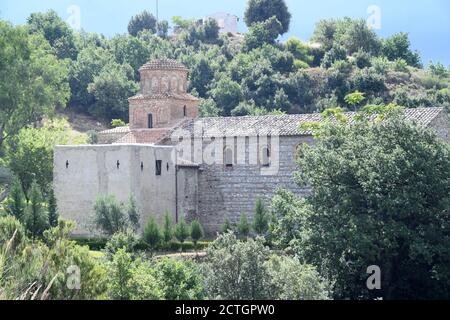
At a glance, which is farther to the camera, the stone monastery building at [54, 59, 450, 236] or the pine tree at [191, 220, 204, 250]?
the stone monastery building at [54, 59, 450, 236]

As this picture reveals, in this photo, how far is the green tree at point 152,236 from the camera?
3997 cm

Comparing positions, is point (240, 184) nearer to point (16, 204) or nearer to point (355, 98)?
point (16, 204)

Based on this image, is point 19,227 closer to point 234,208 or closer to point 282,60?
point 234,208

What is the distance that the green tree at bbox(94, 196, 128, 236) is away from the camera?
136 feet

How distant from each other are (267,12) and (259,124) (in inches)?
2079

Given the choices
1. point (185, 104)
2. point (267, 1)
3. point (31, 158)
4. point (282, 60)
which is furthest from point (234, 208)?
point (267, 1)

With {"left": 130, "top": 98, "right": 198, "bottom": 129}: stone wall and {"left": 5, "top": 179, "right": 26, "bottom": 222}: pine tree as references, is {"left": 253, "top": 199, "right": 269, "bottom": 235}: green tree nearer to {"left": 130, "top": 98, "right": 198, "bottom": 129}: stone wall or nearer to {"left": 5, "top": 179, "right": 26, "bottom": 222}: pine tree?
{"left": 5, "top": 179, "right": 26, "bottom": 222}: pine tree

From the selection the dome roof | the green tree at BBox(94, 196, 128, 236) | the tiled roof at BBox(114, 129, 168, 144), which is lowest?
the green tree at BBox(94, 196, 128, 236)

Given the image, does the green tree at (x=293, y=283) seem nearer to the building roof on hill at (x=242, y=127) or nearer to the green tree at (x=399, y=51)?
the building roof on hill at (x=242, y=127)

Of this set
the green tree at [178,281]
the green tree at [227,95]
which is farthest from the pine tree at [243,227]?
the green tree at [227,95]

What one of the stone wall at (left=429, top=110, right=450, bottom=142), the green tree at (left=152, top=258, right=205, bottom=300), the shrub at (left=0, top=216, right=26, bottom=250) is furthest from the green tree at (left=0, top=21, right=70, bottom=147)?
the green tree at (left=152, top=258, right=205, bottom=300)

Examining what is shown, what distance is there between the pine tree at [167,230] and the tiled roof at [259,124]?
20.5 feet

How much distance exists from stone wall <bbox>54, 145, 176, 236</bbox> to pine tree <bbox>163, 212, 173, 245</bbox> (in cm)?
203

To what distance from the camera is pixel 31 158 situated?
2117 inches
